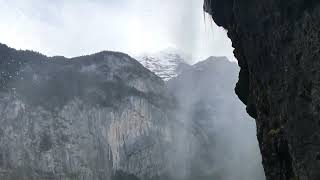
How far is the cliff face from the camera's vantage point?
2022cm

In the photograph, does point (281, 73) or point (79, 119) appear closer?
point (281, 73)

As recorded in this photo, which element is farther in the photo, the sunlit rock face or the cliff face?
the sunlit rock face

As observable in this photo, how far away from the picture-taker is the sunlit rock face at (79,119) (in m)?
157

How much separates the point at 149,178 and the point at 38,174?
32161mm

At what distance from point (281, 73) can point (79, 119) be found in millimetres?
148236

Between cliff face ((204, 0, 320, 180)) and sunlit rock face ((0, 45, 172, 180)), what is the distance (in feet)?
396

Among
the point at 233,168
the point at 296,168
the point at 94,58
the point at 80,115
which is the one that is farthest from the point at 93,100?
the point at 296,168

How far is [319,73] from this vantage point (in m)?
19.6

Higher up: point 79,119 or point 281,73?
point 281,73

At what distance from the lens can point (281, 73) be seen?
75.8ft

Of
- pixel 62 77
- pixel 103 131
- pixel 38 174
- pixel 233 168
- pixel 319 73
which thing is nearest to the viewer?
pixel 319 73

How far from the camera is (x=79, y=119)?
16875cm

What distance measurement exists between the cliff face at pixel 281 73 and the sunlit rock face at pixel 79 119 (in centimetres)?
12064

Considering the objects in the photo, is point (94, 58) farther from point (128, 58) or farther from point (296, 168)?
point (296, 168)
